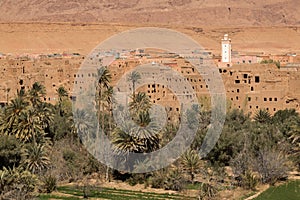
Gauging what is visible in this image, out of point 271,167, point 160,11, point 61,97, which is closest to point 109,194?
point 271,167

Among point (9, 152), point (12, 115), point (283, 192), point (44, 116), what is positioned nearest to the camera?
point (283, 192)

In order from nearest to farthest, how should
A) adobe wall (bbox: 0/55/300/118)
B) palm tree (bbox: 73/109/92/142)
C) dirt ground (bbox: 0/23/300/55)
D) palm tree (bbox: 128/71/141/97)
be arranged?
1. palm tree (bbox: 73/109/92/142)
2. adobe wall (bbox: 0/55/300/118)
3. palm tree (bbox: 128/71/141/97)
4. dirt ground (bbox: 0/23/300/55)

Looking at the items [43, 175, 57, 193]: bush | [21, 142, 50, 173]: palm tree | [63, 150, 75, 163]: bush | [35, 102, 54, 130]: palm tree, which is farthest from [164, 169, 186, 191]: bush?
[35, 102, 54, 130]: palm tree

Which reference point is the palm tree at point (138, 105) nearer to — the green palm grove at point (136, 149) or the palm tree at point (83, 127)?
the green palm grove at point (136, 149)

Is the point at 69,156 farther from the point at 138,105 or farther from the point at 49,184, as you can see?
the point at 138,105

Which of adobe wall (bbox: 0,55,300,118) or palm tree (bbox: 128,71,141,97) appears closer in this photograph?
adobe wall (bbox: 0,55,300,118)

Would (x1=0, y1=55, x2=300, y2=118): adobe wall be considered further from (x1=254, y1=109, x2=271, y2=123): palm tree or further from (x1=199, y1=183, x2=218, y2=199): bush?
(x1=199, y1=183, x2=218, y2=199): bush

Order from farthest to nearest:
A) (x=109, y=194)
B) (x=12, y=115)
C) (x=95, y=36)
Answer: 1. (x=95, y=36)
2. (x=12, y=115)
3. (x=109, y=194)
